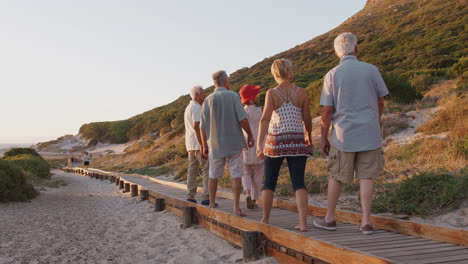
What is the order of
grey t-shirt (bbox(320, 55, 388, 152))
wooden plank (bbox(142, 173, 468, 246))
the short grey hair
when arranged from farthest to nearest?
the short grey hair → grey t-shirt (bbox(320, 55, 388, 152)) → wooden plank (bbox(142, 173, 468, 246))

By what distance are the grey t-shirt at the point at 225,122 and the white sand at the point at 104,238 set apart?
129 cm

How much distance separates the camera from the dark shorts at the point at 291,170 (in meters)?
4.26

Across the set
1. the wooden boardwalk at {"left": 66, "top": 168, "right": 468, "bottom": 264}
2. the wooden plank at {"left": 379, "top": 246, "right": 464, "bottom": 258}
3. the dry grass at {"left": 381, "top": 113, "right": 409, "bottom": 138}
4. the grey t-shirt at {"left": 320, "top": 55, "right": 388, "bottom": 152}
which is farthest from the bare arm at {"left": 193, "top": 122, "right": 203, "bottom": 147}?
the dry grass at {"left": 381, "top": 113, "right": 409, "bottom": 138}

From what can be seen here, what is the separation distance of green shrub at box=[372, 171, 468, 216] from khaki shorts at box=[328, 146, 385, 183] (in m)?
2.15

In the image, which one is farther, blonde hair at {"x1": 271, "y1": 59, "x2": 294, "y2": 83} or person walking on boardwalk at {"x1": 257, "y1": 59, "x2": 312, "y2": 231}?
blonde hair at {"x1": 271, "y1": 59, "x2": 294, "y2": 83}

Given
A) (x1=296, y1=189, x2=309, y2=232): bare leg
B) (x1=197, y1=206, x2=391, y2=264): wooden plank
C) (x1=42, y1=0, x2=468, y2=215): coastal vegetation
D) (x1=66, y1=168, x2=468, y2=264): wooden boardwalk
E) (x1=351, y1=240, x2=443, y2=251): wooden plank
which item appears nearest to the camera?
(x1=197, y1=206, x2=391, y2=264): wooden plank

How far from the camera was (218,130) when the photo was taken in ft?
18.2

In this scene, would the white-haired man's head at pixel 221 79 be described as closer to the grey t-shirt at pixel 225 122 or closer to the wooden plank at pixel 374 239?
the grey t-shirt at pixel 225 122

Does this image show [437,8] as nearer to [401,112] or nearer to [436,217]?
[401,112]

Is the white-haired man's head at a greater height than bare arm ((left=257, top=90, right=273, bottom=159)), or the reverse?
the white-haired man's head

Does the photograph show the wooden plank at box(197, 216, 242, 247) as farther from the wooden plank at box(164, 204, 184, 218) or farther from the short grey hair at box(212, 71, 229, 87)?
the short grey hair at box(212, 71, 229, 87)

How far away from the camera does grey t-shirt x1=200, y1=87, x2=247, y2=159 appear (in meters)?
5.48

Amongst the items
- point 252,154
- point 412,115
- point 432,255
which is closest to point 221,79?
point 252,154

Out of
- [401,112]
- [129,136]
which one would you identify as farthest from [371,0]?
[401,112]
